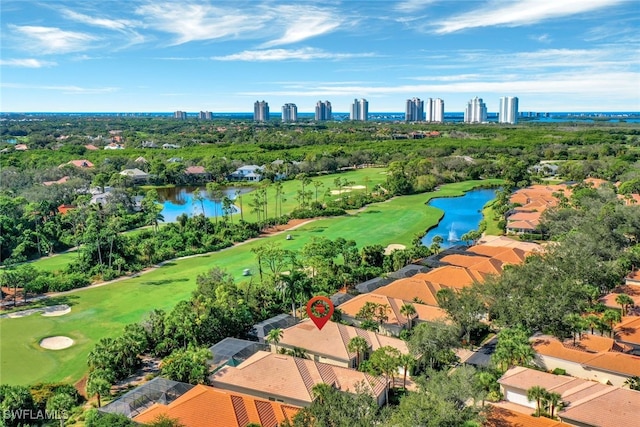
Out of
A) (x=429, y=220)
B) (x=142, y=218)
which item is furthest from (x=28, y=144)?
(x=429, y=220)

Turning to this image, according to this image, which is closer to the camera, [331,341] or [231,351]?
[231,351]

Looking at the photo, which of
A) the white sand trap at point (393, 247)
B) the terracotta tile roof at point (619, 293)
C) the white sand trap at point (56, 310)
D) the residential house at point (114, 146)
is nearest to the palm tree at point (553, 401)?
the terracotta tile roof at point (619, 293)

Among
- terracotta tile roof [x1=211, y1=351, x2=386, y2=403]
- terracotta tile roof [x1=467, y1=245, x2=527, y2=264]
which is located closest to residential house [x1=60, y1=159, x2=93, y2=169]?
terracotta tile roof [x1=467, y1=245, x2=527, y2=264]

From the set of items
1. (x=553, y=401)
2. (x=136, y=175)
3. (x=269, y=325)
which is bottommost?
(x=269, y=325)

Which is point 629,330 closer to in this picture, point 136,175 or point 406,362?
point 406,362

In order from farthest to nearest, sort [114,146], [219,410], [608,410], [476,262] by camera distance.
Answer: [114,146], [476,262], [608,410], [219,410]

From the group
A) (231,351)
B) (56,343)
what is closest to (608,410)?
(231,351)

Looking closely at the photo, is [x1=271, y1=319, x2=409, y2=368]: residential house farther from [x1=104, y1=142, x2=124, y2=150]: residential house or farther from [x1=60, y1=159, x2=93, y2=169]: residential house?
[x1=104, y1=142, x2=124, y2=150]: residential house
